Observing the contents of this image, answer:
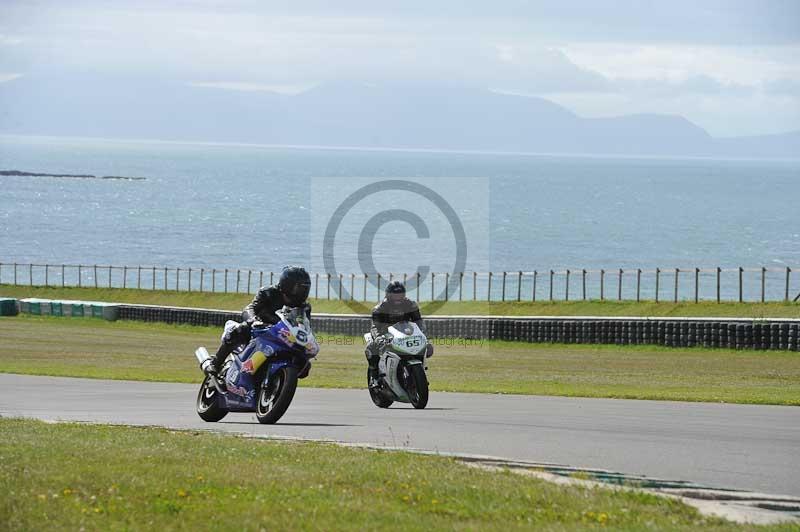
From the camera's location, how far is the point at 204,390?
19250mm

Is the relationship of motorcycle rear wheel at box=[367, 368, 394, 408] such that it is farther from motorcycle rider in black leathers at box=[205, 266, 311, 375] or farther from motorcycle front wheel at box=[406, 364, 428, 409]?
motorcycle rider in black leathers at box=[205, 266, 311, 375]

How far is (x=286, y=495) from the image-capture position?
11062 millimetres

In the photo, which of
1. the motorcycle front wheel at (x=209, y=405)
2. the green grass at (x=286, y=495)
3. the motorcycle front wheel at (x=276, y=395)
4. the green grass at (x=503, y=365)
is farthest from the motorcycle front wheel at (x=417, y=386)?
the green grass at (x=286, y=495)

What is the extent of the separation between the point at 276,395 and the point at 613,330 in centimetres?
3149

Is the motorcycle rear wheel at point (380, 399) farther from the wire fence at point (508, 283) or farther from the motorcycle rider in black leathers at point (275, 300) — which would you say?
the wire fence at point (508, 283)

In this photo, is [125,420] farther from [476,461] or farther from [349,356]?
[349,356]

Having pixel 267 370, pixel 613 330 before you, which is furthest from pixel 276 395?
pixel 613 330

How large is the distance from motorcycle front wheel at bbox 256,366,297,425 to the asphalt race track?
256 millimetres

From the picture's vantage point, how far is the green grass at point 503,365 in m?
29.3

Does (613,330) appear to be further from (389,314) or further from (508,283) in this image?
(508,283)

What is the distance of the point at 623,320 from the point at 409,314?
27.5 meters

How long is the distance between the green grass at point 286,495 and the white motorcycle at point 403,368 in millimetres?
6907

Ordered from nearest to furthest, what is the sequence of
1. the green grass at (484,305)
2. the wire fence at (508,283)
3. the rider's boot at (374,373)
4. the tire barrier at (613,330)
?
the rider's boot at (374,373) → the tire barrier at (613,330) → the green grass at (484,305) → the wire fence at (508,283)

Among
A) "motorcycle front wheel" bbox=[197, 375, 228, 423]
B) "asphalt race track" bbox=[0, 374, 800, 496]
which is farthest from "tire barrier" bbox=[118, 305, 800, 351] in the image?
"motorcycle front wheel" bbox=[197, 375, 228, 423]
